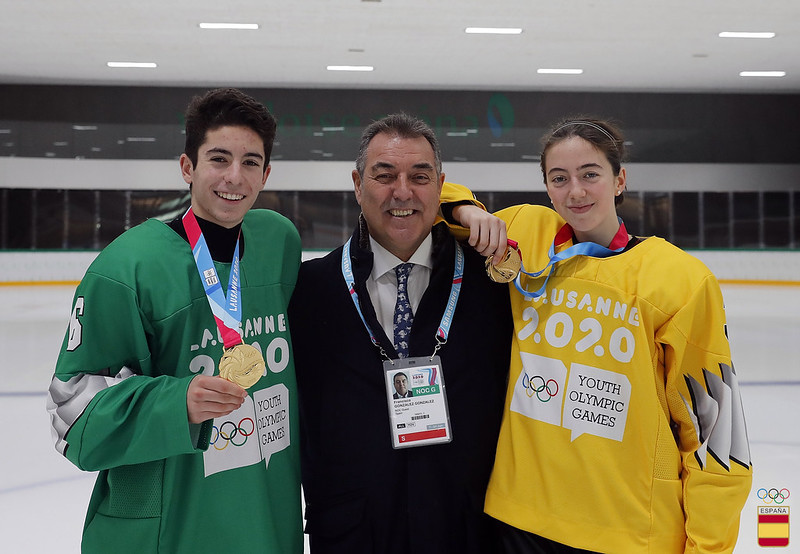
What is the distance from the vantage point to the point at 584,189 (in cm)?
167

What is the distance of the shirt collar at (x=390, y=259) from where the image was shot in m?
1.75

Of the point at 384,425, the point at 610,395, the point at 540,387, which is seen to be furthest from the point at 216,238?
the point at 610,395

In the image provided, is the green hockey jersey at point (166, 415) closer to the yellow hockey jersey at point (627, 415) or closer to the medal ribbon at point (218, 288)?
Answer: the medal ribbon at point (218, 288)

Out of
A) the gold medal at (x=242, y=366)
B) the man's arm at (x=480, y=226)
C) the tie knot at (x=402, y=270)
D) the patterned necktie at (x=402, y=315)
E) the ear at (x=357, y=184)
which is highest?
the ear at (x=357, y=184)

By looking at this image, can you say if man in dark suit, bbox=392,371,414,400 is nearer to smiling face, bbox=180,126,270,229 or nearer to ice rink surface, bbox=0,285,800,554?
smiling face, bbox=180,126,270,229

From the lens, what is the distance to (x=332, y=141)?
15.4 meters

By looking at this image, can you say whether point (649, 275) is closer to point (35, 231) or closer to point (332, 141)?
point (332, 141)

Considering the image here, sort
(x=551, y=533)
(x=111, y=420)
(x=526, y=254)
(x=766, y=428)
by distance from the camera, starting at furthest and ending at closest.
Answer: (x=766, y=428) < (x=526, y=254) < (x=551, y=533) < (x=111, y=420)

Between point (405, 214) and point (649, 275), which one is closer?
point (649, 275)

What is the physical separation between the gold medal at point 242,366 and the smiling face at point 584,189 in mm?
837

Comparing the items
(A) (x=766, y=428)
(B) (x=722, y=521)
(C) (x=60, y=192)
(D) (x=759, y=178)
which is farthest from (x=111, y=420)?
(D) (x=759, y=178)

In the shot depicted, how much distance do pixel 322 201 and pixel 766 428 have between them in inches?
472

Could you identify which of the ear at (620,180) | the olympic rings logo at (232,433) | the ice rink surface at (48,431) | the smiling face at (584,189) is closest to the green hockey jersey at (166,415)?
the olympic rings logo at (232,433)

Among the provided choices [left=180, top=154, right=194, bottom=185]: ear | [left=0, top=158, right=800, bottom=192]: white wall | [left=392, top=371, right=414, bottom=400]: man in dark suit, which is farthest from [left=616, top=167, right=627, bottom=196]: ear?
[left=0, top=158, right=800, bottom=192]: white wall
